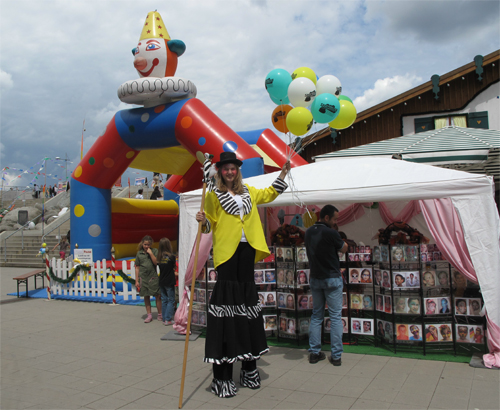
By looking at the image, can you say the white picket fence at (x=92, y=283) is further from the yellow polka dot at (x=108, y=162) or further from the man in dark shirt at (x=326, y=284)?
the man in dark shirt at (x=326, y=284)

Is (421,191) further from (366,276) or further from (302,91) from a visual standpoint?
(302,91)

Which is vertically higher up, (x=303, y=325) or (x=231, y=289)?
(x=231, y=289)

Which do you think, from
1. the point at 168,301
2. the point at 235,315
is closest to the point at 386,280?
the point at 235,315

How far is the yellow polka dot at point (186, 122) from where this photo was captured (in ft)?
28.8

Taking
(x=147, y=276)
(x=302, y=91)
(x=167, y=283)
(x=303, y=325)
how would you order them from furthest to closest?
1. (x=302, y=91)
2. (x=147, y=276)
3. (x=167, y=283)
4. (x=303, y=325)

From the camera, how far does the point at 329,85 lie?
7.61m

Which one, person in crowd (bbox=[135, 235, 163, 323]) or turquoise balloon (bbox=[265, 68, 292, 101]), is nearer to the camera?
person in crowd (bbox=[135, 235, 163, 323])

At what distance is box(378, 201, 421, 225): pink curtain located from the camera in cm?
828

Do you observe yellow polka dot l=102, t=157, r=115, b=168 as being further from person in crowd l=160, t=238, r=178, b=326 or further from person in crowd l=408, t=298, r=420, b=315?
person in crowd l=408, t=298, r=420, b=315

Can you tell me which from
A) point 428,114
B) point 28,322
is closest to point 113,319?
point 28,322

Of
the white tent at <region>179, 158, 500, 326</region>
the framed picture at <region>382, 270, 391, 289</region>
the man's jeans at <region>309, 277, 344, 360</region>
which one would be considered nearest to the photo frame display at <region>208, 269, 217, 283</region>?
A: the white tent at <region>179, 158, 500, 326</region>

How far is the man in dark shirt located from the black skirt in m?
0.99

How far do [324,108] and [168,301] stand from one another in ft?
13.4

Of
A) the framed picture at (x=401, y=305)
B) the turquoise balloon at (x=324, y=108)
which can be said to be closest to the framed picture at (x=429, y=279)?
the framed picture at (x=401, y=305)
